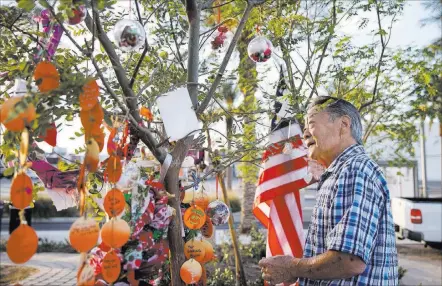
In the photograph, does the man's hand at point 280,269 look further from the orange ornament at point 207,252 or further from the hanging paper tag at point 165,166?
the hanging paper tag at point 165,166

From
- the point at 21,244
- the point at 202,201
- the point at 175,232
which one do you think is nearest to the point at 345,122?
the point at 175,232

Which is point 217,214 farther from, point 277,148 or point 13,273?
point 13,273

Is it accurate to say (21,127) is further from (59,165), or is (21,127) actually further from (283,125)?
(283,125)

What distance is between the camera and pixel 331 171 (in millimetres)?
2039

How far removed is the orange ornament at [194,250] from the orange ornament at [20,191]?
0.99m

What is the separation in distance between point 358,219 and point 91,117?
1.08 meters

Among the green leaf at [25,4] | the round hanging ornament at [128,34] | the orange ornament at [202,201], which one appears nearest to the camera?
the green leaf at [25,4]

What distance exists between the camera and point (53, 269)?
7.87 meters

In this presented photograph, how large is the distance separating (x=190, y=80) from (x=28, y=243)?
1.23m

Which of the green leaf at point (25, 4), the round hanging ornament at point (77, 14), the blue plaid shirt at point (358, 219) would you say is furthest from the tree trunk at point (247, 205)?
the green leaf at point (25, 4)

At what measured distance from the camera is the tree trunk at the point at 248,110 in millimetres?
3725

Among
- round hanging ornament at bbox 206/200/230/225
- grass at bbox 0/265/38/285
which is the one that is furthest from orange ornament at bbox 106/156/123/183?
grass at bbox 0/265/38/285

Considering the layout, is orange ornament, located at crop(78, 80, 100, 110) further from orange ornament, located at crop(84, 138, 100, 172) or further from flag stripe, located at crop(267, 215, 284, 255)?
flag stripe, located at crop(267, 215, 284, 255)

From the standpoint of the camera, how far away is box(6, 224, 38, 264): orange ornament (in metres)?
1.57
